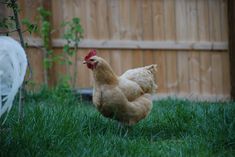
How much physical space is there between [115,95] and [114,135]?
36cm

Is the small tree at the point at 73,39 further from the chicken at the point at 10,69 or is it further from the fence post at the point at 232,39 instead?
the chicken at the point at 10,69

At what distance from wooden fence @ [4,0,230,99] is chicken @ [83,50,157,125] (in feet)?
13.4

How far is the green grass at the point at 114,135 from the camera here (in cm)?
395

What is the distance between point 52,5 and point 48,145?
524 cm

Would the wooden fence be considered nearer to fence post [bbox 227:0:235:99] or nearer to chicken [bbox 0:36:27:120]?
fence post [bbox 227:0:235:99]

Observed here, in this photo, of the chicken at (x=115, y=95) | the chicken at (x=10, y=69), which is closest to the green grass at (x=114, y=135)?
the chicken at (x=115, y=95)

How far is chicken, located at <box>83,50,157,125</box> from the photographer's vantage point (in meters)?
4.71

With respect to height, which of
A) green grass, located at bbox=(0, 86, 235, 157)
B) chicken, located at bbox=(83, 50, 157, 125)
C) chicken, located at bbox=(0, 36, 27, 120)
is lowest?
green grass, located at bbox=(0, 86, 235, 157)

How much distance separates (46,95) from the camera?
813 cm

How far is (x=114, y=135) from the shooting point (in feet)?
15.2

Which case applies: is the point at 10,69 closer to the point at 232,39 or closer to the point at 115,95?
the point at 115,95

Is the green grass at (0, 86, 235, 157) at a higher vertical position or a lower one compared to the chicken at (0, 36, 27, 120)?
lower

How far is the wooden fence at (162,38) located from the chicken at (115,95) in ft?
13.4

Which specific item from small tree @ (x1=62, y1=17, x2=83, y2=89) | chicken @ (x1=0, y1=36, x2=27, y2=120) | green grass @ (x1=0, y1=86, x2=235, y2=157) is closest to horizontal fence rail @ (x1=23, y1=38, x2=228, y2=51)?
small tree @ (x1=62, y1=17, x2=83, y2=89)
